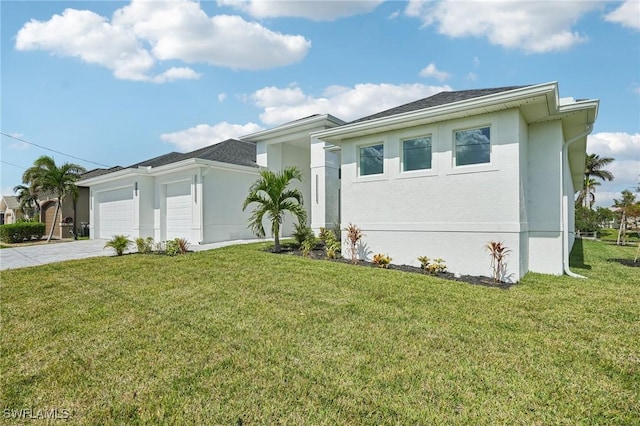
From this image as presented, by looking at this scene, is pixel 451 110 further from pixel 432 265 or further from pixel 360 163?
pixel 432 265

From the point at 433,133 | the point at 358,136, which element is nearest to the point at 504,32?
the point at 433,133

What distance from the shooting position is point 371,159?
31.4 feet

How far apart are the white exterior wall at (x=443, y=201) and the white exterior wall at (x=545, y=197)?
1091 millimetres

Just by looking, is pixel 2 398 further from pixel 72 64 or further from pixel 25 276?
pixel 72 64

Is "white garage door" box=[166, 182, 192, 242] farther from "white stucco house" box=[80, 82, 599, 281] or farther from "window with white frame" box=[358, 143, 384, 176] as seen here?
"window with white frame" box=[358, 143, 384, 176]

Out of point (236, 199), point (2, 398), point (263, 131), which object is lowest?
point (2, 398)

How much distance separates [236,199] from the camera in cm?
1476

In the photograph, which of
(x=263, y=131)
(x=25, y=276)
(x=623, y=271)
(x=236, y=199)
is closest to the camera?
(x=25, y=276)

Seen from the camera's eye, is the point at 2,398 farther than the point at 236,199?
No

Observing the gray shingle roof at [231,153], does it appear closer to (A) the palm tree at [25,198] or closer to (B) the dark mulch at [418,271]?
(B) the dark mulch at [418,271]

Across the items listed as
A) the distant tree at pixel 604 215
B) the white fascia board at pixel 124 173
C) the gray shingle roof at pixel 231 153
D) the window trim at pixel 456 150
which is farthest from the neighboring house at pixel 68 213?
the distant tree at pixel 604 215

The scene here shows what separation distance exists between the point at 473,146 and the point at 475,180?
857 mm

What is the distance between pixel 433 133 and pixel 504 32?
12.4 ft

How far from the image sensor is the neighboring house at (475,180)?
23.9 feet
